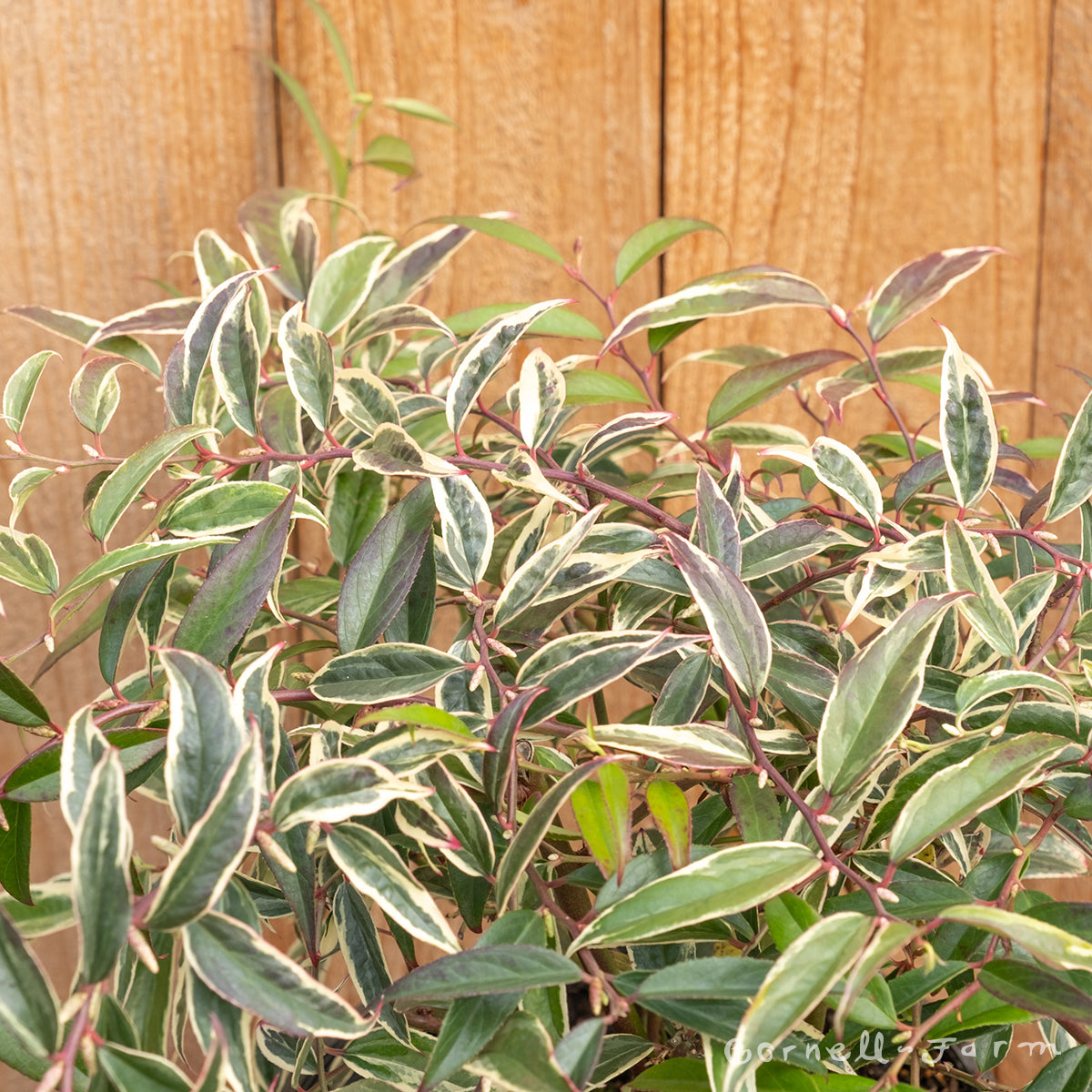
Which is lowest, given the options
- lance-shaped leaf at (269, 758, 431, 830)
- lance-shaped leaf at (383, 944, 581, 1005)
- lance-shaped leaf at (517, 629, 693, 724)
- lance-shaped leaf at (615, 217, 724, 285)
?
lance-shaped leaf at (383, 944, 581, 1005)

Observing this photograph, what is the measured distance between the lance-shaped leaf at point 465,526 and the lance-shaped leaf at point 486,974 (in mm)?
133

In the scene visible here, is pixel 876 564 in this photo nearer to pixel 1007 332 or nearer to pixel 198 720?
pixel 198 720

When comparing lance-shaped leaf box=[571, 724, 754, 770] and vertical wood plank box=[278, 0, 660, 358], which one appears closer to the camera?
lance-shaped leaf box=[571, 724, 754, 770]

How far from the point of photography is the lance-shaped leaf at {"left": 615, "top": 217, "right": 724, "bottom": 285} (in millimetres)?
555

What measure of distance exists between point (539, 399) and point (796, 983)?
24 cm

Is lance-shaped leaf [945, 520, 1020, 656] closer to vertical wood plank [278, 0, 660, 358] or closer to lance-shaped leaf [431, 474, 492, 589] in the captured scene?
lance-shaped leaf [431, 474, 492, 589]

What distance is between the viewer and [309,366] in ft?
1.35

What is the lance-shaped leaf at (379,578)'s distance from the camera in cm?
37

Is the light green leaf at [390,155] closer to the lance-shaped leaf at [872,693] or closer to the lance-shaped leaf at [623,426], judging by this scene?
the lance-shaped leaf at [623,426]

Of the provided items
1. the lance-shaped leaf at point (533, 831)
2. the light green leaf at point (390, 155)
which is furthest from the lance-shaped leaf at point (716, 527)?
the light green leaf at point (390, 155)

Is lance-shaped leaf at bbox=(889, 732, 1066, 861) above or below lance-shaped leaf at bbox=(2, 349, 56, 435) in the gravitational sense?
below

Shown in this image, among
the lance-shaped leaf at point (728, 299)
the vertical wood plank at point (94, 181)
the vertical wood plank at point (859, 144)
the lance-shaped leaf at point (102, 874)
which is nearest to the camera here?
the lance-shaped leaf at point (102, 874)

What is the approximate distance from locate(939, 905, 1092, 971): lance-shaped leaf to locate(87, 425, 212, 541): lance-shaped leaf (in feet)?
0.94

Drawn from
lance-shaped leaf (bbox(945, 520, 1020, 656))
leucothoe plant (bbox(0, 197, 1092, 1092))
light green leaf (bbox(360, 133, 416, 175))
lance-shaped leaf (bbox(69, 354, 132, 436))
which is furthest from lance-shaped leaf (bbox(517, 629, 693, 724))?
light green leaf (bbox(360, 133, 416, 175))
